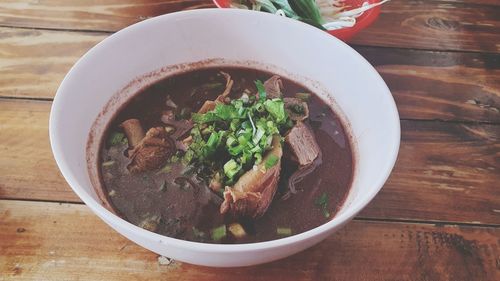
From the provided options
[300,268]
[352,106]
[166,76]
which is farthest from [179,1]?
[300,268]

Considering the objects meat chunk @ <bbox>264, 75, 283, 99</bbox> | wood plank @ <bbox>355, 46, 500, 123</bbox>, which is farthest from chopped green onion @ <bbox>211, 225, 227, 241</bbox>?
wood plank @ <bbox>355, 46, 500, 123</bbox>

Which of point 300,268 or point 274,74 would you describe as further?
point 274,74

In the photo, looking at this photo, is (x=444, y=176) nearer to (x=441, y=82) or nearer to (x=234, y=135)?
(x=441, y=82)

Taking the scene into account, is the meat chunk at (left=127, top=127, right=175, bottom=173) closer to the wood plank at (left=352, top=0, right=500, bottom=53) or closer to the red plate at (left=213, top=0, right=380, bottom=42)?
the red plate at (left=213, top=0, right=380, bottom=42)

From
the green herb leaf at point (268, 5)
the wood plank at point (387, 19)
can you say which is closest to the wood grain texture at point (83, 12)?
the wood plank at point (387, 19)

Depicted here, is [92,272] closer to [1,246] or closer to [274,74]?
[1,246]

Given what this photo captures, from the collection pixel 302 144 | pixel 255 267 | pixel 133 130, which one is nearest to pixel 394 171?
pixel 302 144

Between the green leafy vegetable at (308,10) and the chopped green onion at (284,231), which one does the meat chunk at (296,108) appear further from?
the green leafy vegetable at (308,10)
